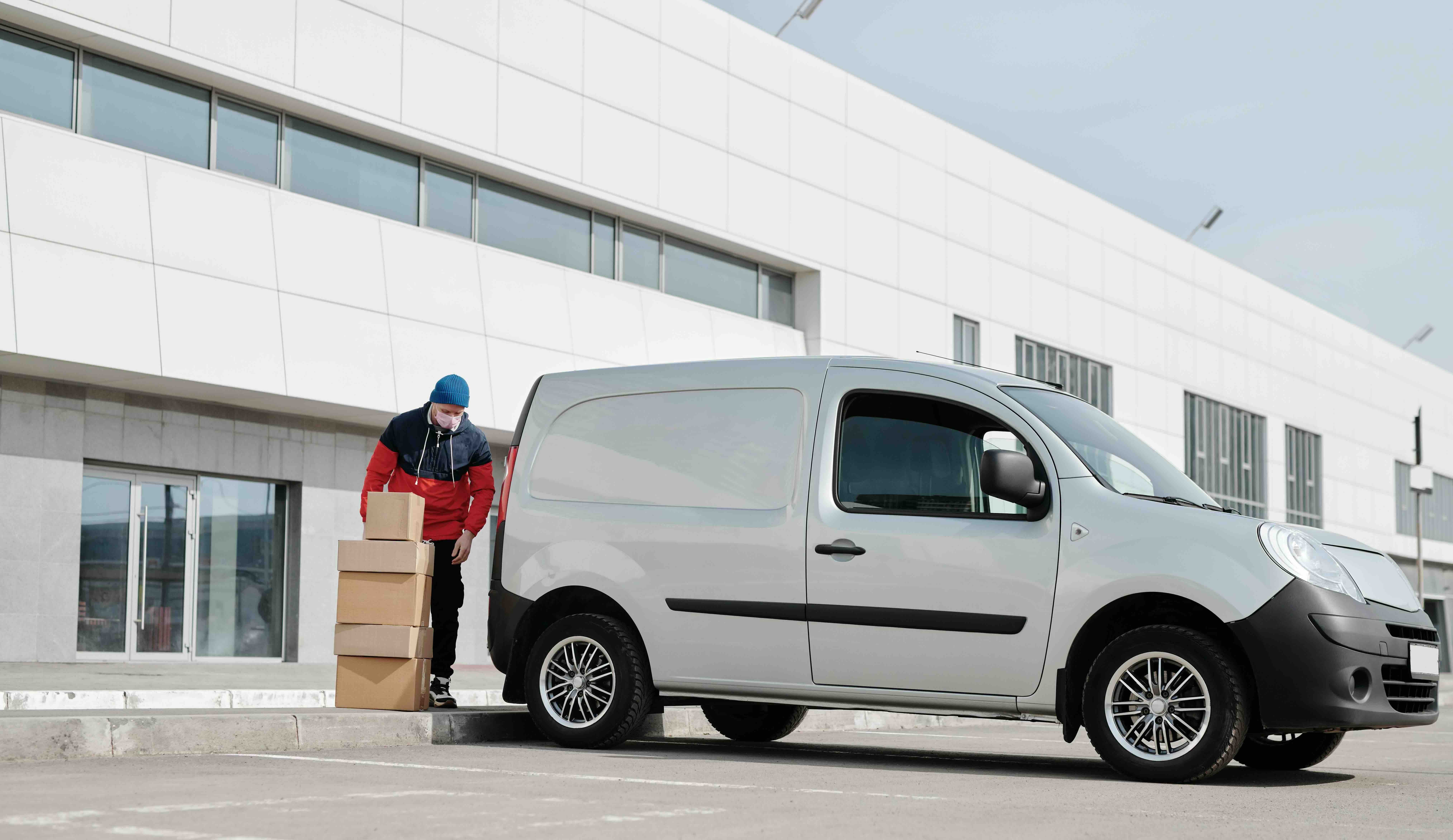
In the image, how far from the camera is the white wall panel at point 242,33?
16.5 metres

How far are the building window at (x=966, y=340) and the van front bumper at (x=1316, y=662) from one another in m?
21.9

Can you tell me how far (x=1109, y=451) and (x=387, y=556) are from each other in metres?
3.86

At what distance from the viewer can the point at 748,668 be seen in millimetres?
7496

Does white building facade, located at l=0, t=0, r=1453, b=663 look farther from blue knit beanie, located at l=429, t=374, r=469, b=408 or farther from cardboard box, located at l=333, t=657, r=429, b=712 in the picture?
cardboard box, located at l=333, t=657, r=429, b=712

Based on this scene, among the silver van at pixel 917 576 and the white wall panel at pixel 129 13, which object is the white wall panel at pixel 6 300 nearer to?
the white wall panel at pixel 129 13

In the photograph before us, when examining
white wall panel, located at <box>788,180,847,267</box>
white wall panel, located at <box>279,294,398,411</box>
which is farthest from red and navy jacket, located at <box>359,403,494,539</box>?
white wall panel, located at <box>788,180,847,267</box>

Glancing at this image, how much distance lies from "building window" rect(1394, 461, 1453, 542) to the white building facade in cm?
2602

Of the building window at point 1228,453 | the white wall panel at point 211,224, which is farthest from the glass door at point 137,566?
the building window at point 1228,453

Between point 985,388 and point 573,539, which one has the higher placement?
point 985,388

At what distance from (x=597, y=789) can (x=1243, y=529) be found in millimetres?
2994

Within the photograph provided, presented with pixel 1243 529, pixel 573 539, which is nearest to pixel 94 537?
pixel 573 539

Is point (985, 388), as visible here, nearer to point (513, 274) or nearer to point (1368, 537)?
point (513, 274)

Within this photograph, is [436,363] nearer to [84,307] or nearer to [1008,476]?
[84,307]

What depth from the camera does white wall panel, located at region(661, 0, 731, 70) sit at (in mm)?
22594
